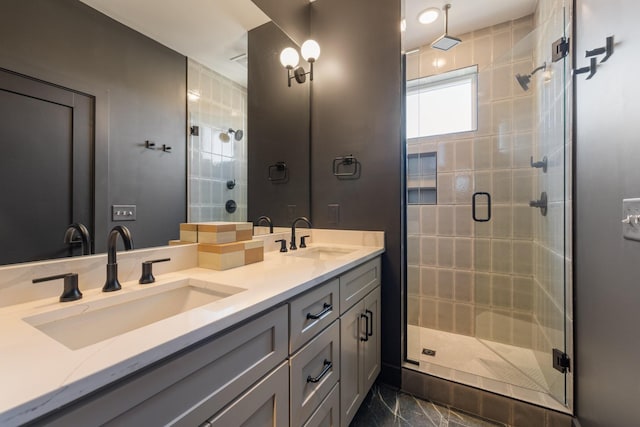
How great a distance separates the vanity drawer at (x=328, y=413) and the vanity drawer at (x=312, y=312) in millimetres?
291

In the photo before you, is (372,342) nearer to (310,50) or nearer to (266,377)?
(266,377)

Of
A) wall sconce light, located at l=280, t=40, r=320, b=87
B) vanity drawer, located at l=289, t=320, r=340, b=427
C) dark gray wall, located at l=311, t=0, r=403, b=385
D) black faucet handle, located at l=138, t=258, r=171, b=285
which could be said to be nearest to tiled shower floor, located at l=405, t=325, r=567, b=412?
dark gray wall, located at l=311, t=0, r=403, b=385

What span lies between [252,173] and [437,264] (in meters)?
1.79

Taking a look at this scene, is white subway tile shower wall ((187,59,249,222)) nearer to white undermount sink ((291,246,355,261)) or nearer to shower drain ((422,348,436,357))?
white undermount sink ((291,246,355,261))

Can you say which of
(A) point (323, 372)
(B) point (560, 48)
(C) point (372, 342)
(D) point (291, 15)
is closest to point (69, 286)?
(A) point (323, 372)

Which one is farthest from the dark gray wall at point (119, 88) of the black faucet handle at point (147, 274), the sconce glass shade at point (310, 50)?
the sconce glass shade at point (310, 50)

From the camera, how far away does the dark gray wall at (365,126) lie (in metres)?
1.78

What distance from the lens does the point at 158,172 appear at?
1.08 meters

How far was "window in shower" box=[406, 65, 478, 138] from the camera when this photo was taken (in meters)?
2.30

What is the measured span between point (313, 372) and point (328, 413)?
0.26m

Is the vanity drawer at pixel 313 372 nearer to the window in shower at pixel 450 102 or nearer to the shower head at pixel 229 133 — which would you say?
the shower head at pixel 229 133

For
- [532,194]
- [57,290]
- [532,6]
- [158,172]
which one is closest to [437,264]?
[532,194]

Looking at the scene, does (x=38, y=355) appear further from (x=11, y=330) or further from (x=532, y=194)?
(x=532, y=194)

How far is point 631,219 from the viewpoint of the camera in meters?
0.86
